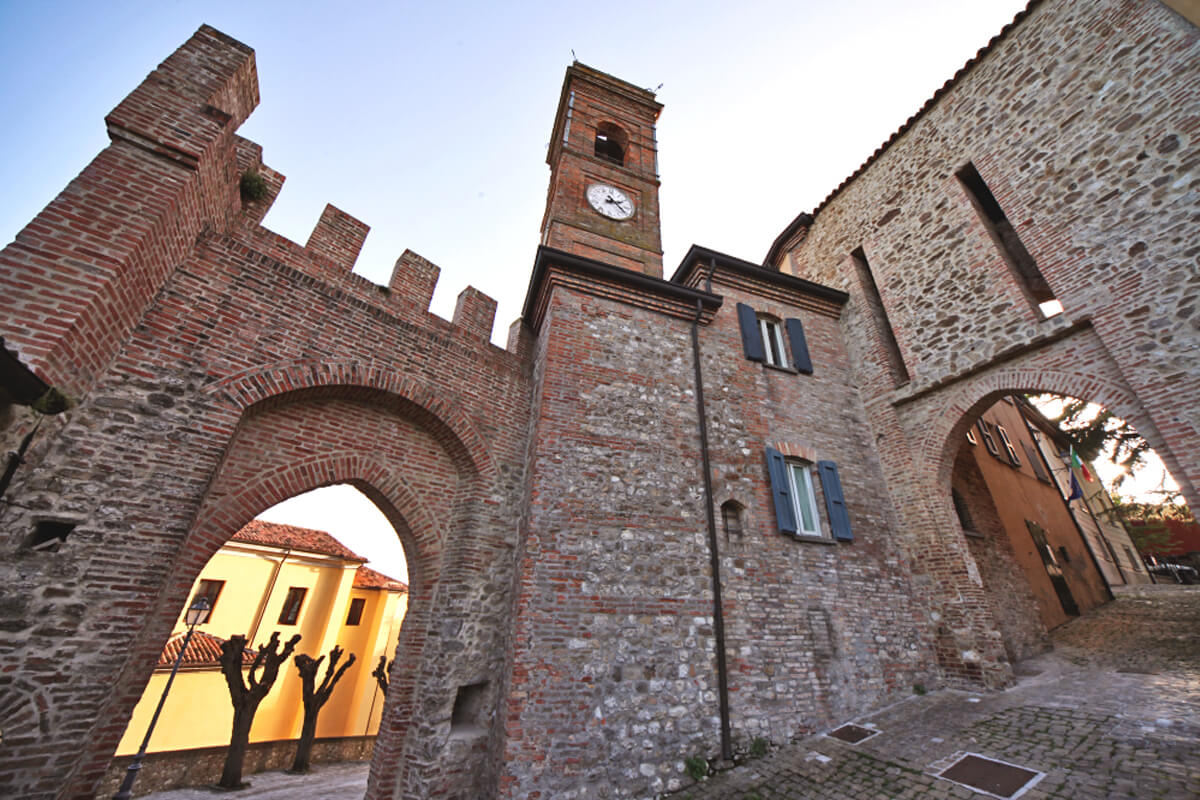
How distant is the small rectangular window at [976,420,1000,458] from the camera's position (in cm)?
1149

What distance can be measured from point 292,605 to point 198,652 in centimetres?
261

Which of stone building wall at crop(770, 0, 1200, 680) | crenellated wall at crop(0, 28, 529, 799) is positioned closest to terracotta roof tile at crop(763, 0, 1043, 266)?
stone building wall at crop(770, 0, 1200, 680)

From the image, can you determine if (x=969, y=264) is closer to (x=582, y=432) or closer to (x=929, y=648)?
(x=929, y=648)

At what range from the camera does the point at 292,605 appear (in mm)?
15852

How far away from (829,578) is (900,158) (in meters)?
9.16

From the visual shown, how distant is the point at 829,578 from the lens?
22.6 feet

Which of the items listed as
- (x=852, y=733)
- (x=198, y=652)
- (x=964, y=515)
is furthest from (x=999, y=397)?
(x=198, y=652)

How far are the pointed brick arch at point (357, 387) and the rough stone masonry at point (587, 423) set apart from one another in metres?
0.04

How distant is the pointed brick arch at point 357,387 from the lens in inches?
206

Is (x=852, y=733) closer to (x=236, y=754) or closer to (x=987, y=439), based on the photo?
(x=987, y=439)

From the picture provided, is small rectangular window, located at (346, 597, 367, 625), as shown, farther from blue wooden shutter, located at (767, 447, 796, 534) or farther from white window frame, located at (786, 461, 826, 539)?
white window frame, located at (786, 461, 826, 539)

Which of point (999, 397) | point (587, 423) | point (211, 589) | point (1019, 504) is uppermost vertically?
point (999, 397)

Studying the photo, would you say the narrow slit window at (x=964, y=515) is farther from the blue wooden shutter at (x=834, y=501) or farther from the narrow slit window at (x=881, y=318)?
the blue wooden shutter at (x=834, y=501)

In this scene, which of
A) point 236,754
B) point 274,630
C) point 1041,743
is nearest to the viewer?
point 1041,743
